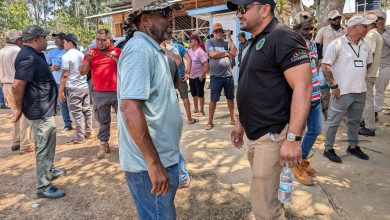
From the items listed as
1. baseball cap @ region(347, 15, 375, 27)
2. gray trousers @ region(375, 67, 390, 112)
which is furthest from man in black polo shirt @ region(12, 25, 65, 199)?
gray trousers @ region(375, 67, 390, 112)

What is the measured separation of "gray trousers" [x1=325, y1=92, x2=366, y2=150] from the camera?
4133mm

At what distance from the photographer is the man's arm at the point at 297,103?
6.44 ft

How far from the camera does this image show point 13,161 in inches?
206

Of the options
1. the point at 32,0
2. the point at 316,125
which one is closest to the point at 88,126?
the point at 316,125

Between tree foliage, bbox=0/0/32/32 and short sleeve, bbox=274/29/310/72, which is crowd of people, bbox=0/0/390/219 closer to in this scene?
short sleeve, bbox=274/29/310/72

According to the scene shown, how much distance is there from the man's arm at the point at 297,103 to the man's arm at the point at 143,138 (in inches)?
33.6

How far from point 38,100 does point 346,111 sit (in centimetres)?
400

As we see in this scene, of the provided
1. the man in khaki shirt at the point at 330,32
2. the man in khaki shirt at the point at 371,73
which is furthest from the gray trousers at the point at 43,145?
the man in khaki shirt at the point at 371,73

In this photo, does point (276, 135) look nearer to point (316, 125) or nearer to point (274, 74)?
point (274, 74)

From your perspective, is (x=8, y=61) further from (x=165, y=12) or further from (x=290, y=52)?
(x=290, y=52)

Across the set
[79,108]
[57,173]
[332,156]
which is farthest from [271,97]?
[79,108]

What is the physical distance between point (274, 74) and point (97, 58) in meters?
3.46

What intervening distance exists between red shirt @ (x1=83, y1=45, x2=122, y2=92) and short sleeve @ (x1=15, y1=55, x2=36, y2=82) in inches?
48.5

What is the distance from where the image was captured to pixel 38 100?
3.72m
